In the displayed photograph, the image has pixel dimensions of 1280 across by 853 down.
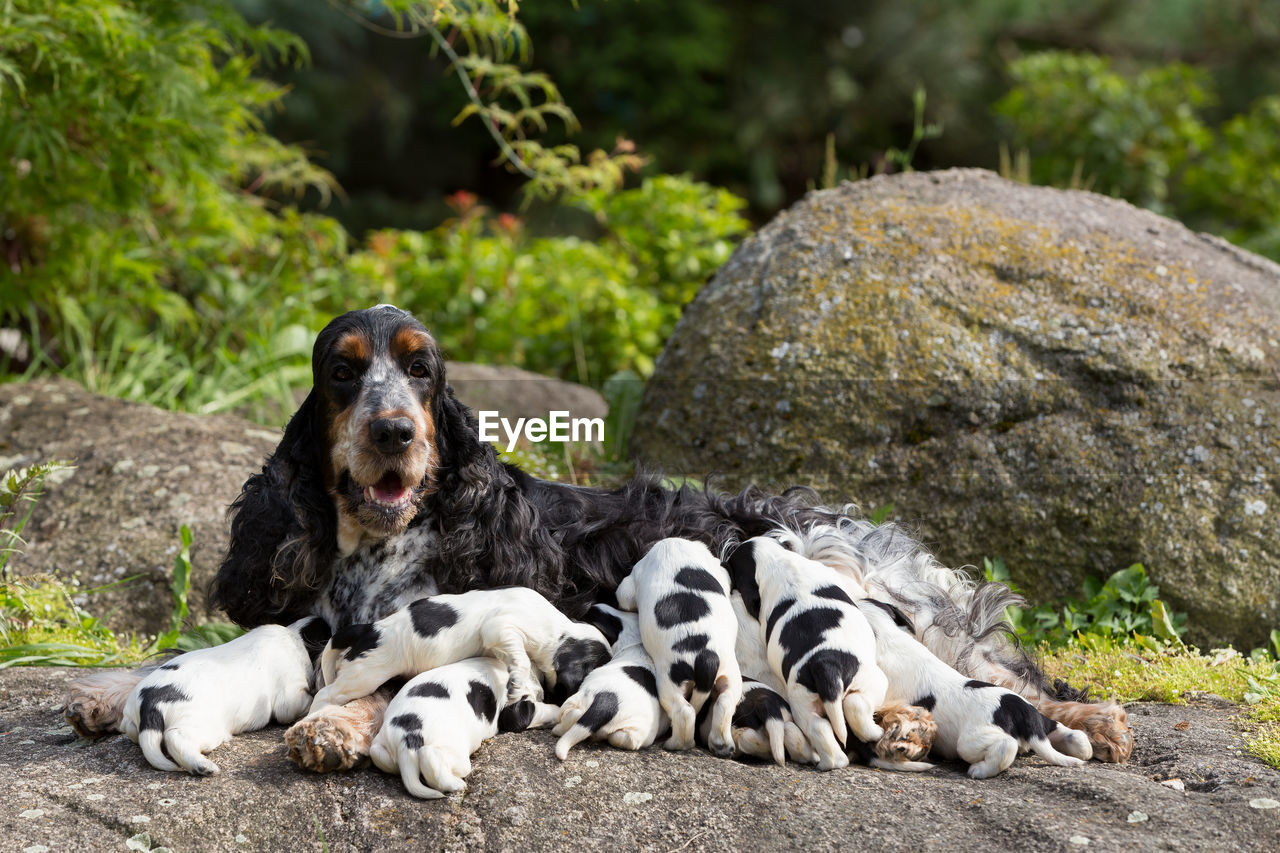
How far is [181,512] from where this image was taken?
5.36m

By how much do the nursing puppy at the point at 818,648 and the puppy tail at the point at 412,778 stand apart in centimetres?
106

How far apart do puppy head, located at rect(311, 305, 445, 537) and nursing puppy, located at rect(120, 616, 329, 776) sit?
17.0 inches

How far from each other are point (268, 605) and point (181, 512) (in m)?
1.89

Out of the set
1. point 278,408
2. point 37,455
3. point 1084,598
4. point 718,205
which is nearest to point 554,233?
point 718,205

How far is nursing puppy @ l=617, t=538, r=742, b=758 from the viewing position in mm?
3297

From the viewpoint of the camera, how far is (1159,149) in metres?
11.8

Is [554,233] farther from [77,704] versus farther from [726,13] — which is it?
[77,704]

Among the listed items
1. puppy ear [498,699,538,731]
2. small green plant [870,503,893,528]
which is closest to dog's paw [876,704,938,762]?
puppy ear [498,699,538,731]

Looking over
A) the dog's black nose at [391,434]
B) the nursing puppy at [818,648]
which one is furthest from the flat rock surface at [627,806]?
the dog's black nose at [391,434]

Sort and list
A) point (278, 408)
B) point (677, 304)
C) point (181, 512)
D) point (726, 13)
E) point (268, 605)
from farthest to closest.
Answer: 1. point (726, 13)
2. point (677, 304)
3. point (278, 408)
4. point (181, 512)
5. point (268, 605)

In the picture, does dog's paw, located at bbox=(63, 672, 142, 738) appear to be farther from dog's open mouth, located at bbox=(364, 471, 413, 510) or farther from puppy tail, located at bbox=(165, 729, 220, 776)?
dog's open mouth, located at bbox=(364, 471, 413, 510)

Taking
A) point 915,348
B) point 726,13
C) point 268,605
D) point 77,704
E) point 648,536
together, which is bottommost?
point 77,704

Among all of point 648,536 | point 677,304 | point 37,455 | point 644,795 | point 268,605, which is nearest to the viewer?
point 644,795

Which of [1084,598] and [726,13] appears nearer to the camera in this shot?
[1084,598]
